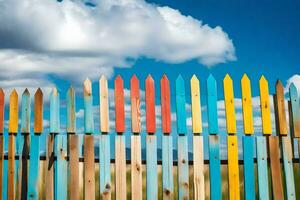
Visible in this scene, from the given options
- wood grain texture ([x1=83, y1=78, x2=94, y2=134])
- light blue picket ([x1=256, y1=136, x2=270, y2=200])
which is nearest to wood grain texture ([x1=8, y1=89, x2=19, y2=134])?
wood grain texture ([x1=83, y1=78, x2=94, y2=134])

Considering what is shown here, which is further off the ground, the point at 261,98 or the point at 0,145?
the point at 261,98

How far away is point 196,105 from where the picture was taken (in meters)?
6.64

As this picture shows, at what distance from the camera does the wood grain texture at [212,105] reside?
6562 millimetres

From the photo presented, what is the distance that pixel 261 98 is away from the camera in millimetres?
6820

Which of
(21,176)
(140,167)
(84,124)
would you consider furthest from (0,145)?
(140,167)

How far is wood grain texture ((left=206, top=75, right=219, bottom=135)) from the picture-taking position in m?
6.56

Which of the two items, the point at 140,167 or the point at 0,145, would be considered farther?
the point at 0,145

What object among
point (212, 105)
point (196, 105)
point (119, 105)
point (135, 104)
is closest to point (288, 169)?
point (212, 105)

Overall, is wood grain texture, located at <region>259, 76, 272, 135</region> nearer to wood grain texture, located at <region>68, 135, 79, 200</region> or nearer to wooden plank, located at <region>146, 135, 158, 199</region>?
wooden plank, located at <region>146, 135, 158, 199</region>

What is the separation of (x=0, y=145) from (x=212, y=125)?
3405 millimetres

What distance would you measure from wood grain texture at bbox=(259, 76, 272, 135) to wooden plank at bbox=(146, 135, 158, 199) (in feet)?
5.40

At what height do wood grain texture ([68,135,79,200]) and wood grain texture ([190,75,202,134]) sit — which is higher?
wood grain texture ([190,75,202,134])

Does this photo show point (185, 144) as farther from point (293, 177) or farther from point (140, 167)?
point (293, 177)

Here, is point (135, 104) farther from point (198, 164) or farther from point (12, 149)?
point (12, 149)
